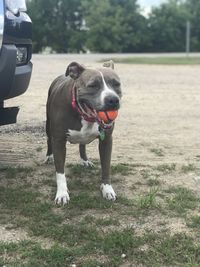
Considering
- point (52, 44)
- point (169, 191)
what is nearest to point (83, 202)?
point (169, 191)

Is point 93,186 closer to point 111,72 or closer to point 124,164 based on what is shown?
point 124,164

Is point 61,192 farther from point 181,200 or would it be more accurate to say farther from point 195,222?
point 195,222

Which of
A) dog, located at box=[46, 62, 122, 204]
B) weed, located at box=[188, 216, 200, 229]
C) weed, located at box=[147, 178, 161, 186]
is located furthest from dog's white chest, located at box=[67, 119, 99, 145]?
weed, located at box=[188, 216, 200, 229]


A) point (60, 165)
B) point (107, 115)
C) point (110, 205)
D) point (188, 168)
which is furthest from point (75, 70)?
point (188, 168)

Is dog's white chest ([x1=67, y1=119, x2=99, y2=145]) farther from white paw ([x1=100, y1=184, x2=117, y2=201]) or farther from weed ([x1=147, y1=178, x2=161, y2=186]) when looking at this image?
weed ([x1=147, y1=178, x2=161, y2=186])

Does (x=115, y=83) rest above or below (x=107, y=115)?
above

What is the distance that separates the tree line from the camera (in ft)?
152

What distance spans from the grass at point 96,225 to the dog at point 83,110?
22cm

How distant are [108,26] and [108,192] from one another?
42762 mm

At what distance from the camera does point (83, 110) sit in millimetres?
4457

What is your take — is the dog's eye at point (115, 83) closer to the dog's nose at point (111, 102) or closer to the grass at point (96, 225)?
the dog's nose at point (111, 102)

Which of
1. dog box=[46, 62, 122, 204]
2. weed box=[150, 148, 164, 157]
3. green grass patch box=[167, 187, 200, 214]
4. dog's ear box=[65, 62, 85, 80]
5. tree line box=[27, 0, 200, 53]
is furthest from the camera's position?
tree line box=[27, 0, 200, 53]

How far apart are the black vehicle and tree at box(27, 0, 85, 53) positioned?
4290cm

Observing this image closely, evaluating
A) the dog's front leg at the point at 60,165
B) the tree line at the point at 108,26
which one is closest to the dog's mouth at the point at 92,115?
the dog's front leg at the point at 60,165
